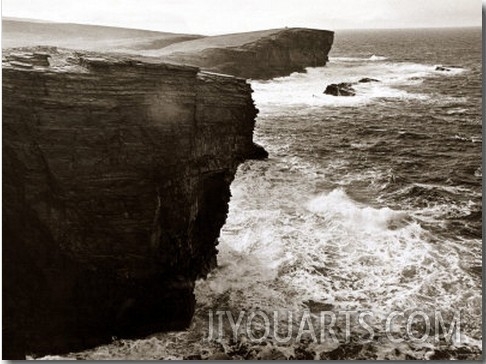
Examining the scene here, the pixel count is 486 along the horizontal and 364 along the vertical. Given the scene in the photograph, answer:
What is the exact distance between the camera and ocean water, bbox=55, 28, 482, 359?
11273mm

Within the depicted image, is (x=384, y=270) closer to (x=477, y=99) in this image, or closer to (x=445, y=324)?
(x=445, y=324)

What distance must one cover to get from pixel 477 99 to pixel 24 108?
115 feet

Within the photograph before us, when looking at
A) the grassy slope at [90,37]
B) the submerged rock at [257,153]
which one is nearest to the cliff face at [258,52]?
the grassy slope at [90,37]

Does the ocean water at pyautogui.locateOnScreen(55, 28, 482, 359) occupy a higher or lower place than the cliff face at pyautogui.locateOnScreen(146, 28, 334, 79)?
lower

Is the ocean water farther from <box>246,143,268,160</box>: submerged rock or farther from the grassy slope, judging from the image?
the grassy slope

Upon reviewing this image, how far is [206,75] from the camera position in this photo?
13453mm

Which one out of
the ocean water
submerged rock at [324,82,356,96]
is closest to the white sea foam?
submerged rock at [324,82,356,96]

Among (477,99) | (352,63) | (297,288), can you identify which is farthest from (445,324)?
(352,63)

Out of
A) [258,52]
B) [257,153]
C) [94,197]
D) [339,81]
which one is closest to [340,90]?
[339,81]

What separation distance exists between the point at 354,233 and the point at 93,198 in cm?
899

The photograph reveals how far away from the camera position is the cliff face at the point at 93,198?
10.2 m

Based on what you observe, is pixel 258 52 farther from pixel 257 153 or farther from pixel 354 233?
pixel 354 233

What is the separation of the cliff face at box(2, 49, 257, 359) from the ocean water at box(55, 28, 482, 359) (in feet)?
3.48

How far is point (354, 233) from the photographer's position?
52.1 ft
